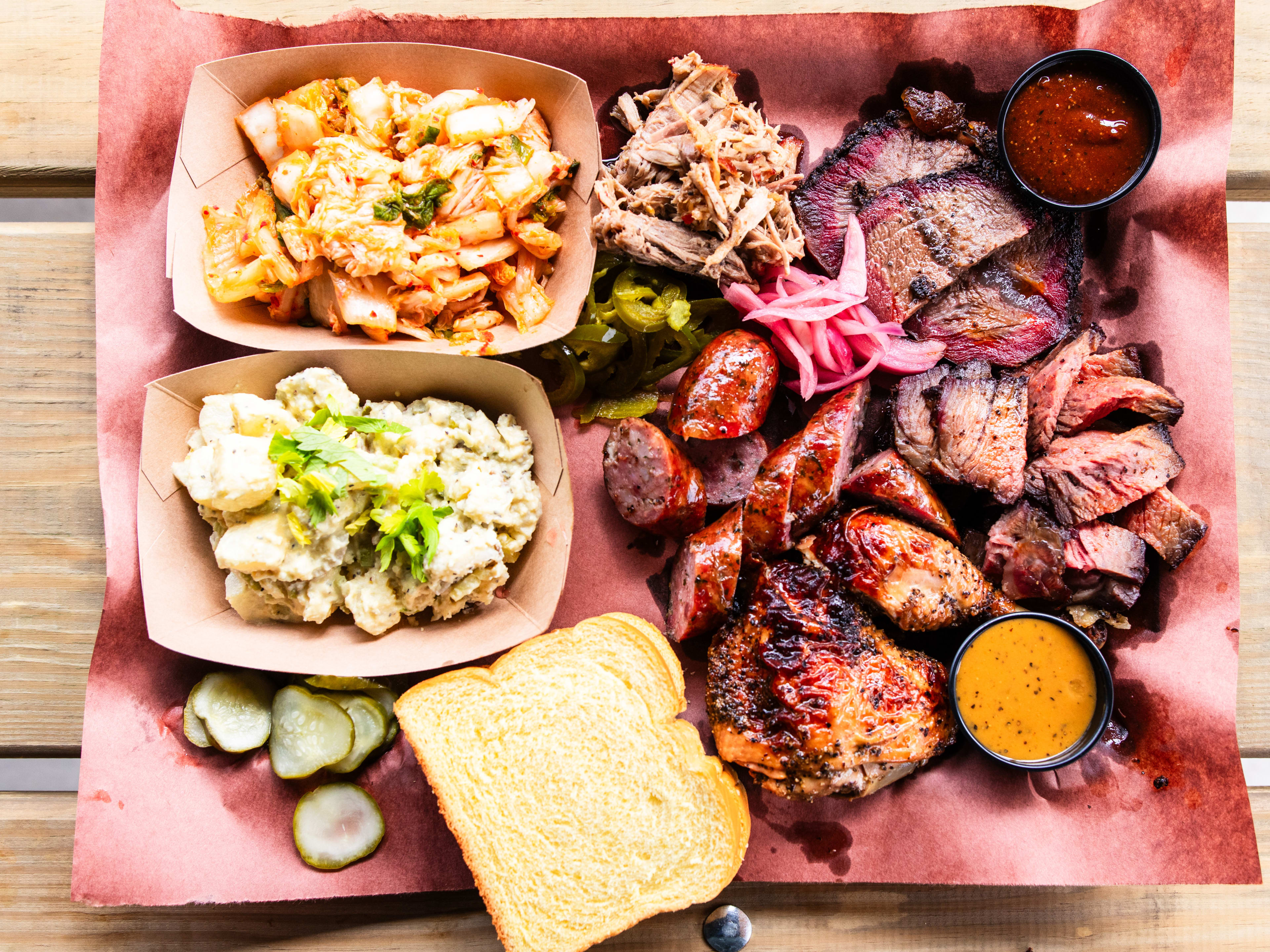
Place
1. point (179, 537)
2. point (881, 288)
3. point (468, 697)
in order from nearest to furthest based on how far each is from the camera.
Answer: point (179, 537), point (468, 697), point (881, 288)

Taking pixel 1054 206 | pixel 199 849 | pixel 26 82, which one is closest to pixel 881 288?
pixel 1054 206

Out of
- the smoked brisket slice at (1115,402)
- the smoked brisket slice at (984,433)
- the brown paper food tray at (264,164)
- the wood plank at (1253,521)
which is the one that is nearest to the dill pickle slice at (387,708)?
the brown paper food tray at (264,164)

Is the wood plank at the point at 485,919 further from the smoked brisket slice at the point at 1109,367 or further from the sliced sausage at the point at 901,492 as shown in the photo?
the smoked brisket slice at the point at 1109,367

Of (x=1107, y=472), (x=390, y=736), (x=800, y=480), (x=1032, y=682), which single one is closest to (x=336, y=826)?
(x=390, y=736)

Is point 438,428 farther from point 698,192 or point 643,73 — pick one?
point 643,73

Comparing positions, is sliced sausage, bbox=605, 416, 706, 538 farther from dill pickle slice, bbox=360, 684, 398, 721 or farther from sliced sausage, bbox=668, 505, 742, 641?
dill pickle slice, bbox=360, 684, 398, 721
